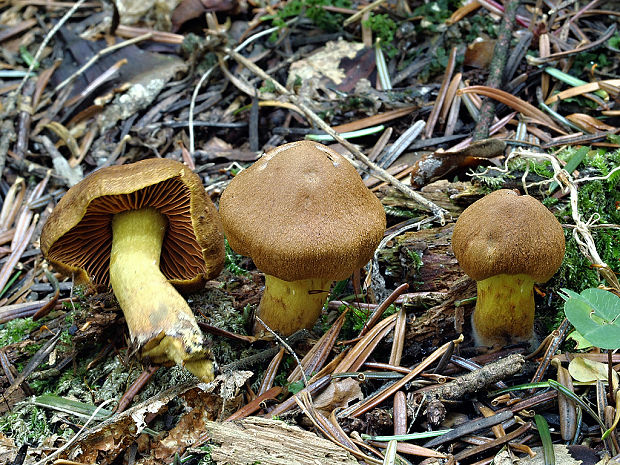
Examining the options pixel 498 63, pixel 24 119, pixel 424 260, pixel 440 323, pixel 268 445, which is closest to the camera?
pixel 268 445

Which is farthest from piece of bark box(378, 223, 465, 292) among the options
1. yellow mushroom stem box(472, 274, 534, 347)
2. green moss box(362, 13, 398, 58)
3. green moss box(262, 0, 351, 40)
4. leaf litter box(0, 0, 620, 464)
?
green moss box(262, 0, 351, 40)

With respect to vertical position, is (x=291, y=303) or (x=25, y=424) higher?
(x=291, y=303)

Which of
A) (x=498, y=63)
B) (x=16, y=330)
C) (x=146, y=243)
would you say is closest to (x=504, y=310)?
(x=146, y=243)

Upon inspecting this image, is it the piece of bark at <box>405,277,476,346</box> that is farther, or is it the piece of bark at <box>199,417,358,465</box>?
the piece of bark at <box>405,277,476,346</box>

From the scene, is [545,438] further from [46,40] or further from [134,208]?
[46,40]

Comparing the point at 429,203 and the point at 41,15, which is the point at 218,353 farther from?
the point at 41,15

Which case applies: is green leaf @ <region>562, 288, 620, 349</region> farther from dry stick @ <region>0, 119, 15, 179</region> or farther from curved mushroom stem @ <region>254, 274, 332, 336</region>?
dry stick @ <region>0, 119, 15, 179</region>
